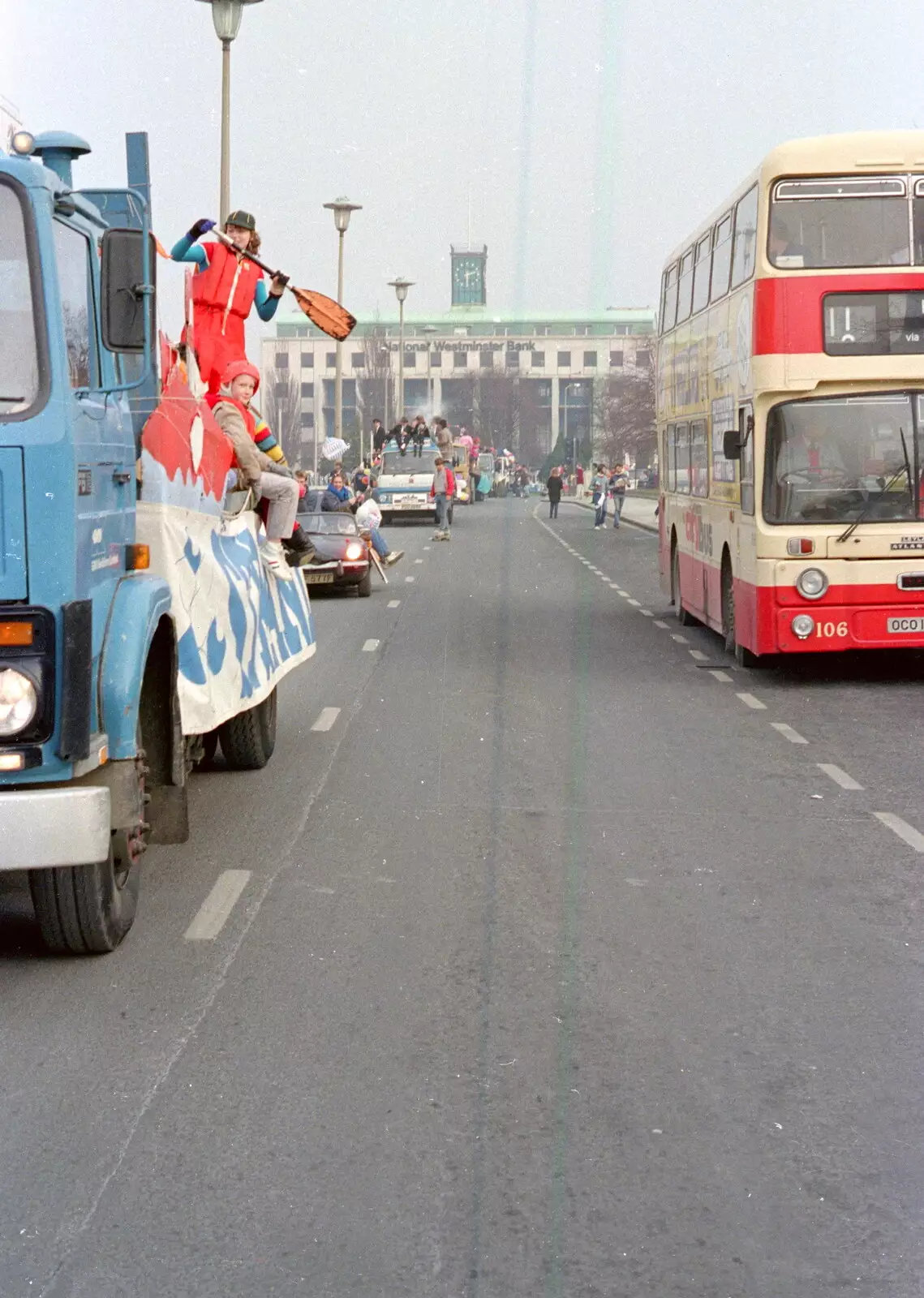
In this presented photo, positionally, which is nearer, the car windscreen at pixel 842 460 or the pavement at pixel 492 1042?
the pavement at pixel 492 1042

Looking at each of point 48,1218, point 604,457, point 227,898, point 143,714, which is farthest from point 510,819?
point 604,457

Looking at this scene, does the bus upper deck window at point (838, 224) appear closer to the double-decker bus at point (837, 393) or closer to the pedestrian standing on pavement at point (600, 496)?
the double-decker bus at point (837, 393)

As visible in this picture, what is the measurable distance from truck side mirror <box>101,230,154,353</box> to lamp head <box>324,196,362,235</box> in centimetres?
4169

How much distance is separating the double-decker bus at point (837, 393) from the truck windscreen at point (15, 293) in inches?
366

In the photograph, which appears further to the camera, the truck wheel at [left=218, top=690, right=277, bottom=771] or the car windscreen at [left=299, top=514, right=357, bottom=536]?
the car windscreen at [left=299, top=514, right=357, bottom=536]

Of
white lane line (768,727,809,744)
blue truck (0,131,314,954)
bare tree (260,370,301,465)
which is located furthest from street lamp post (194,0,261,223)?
bare tree (260,370,301,465)

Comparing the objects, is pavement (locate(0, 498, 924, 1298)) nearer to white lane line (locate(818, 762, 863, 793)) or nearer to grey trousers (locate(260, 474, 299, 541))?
white lane line (locate(818, 762, 863, 793))

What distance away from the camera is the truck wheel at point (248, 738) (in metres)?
10.4

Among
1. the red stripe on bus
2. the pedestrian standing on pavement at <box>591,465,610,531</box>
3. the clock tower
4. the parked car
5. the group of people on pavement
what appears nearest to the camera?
the red stripe on bus

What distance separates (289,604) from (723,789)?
2712 millimetres

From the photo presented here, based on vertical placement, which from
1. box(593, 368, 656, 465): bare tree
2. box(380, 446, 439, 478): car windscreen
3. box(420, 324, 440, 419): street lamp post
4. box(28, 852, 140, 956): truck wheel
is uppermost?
box(420, 324, 440, 419): street lamp post

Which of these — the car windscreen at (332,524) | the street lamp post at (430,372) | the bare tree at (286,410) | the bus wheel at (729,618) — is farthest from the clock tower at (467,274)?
the bus wheel at (729,618)

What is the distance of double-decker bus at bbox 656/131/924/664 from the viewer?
14336mm

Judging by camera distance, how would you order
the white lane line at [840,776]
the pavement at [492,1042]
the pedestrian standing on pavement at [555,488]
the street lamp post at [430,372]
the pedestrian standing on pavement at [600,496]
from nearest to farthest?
the pavement at [492,1042], the white lane line at [840,776], the pedestrian standing on pavement at [600,496], the pedestrian standing on pavement at [555,488], the street lamp post at [430,372]
